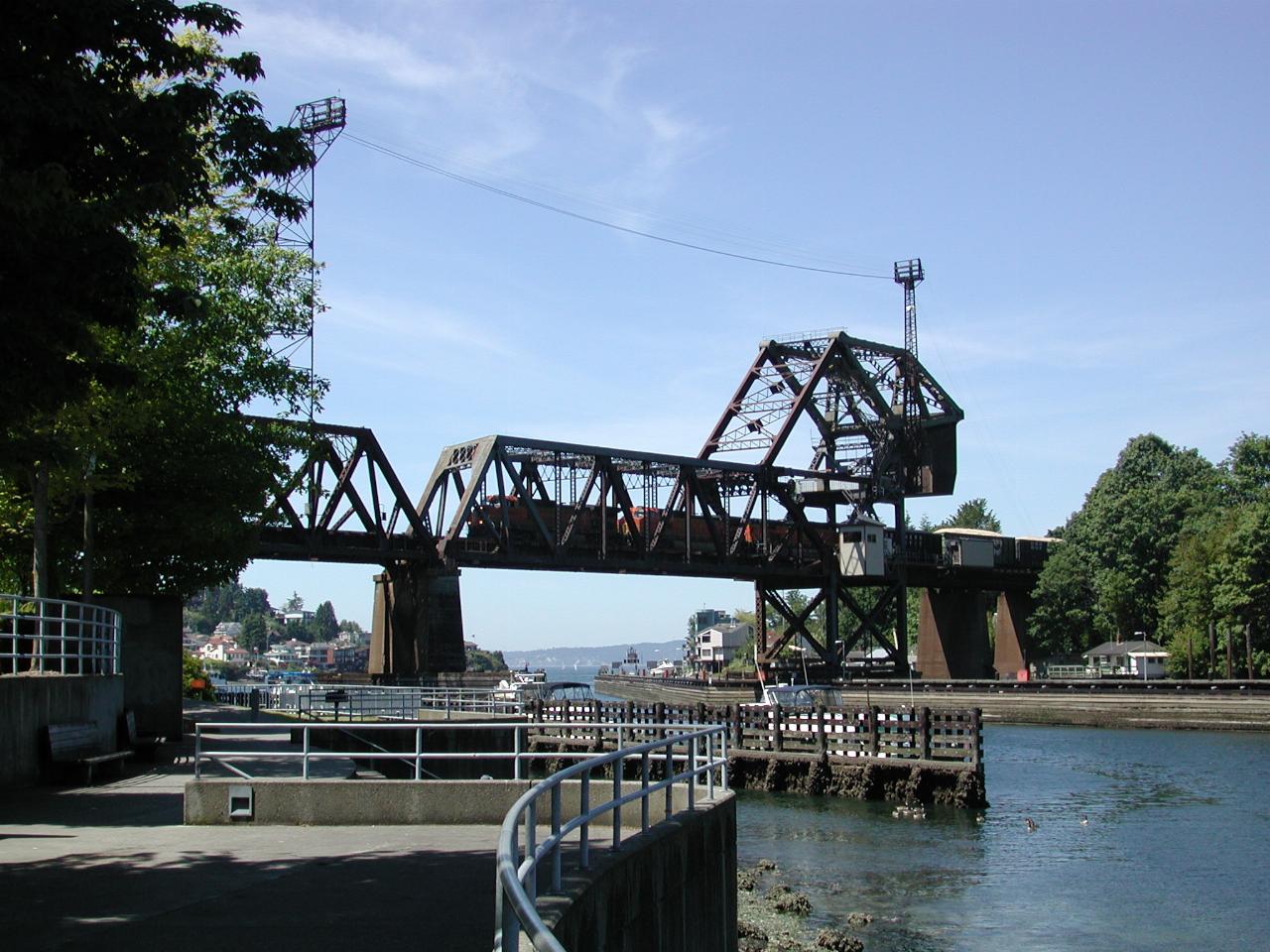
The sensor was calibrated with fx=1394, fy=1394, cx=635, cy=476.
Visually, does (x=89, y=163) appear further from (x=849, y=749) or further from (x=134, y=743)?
(x=849, y=749)

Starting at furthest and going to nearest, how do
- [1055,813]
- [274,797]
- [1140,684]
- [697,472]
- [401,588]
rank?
[697,472] < [401,588] < [1140,684] < [1055,813] < [274,797]

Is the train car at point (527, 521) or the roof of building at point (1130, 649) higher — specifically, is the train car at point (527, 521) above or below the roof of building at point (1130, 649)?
above

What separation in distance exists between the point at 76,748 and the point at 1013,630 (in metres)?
104

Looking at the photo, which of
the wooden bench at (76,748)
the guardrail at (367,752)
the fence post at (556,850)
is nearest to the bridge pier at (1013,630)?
the guardrail at (367,752)

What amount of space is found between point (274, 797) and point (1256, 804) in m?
33.1

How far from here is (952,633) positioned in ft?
381

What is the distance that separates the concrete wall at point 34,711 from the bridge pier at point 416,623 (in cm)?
5088

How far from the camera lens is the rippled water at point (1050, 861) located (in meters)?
24.7

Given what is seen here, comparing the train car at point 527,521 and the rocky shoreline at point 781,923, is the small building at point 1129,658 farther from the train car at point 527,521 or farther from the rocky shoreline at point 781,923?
the rocky shoreline at point 781,923

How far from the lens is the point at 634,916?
12.7 meters

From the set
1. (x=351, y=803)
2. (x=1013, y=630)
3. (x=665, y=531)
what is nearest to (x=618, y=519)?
(x=665, y=531)

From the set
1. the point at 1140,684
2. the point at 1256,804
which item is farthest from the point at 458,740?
the point at 1140,684

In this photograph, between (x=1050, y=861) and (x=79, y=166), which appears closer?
(x=79, y=166)

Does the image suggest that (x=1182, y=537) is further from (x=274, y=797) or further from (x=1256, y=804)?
(x=274, y=797)
